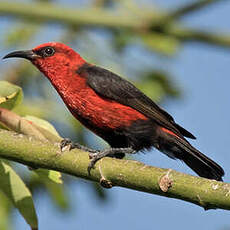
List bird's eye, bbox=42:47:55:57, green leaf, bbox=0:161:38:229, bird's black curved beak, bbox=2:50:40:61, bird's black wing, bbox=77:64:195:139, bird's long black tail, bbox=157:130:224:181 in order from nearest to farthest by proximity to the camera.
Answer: green leaf, bbox=0:161:38:229 → bird's long black tail, bbox=157:130:224:181 → bird's black wing, bbox=77:64:195:139 → bird's black curved beak, bbox=2:50:40:61 → bird's eye, bbox=42:47:55:57

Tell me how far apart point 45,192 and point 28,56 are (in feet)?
3.61

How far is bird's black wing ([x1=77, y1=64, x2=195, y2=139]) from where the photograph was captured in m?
4.09

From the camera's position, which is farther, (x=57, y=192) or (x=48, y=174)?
(x=57, y=192)

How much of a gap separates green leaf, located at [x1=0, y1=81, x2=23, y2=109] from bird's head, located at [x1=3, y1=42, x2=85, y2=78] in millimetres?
1648

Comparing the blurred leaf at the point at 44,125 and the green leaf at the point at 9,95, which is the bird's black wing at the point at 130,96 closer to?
the blurred leaf at the point at 44,125

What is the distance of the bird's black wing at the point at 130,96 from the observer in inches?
161

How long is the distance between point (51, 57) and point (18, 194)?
2153mm

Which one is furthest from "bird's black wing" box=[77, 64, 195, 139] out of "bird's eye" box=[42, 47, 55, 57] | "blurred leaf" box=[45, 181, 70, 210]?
"blurred leaf" box=[45, 181, 70, 210]

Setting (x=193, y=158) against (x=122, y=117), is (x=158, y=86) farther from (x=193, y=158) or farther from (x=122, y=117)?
(x=193, y=158)

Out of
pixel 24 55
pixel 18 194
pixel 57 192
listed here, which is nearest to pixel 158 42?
pixel 24 55

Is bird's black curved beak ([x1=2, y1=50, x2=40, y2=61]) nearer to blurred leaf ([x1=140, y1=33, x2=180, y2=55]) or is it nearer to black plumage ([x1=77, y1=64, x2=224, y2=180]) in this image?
black plumage ([x1=77, y1=64, x2=224, y2=180])

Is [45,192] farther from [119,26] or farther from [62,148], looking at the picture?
[62,148]

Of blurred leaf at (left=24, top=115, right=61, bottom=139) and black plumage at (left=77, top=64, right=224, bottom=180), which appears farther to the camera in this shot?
black plumage at (left=77, top=64, right=224, bottom=180)

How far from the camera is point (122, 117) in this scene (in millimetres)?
4043
